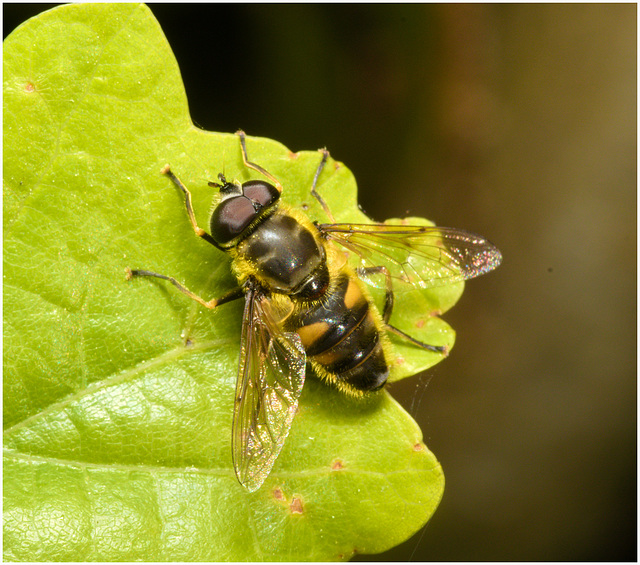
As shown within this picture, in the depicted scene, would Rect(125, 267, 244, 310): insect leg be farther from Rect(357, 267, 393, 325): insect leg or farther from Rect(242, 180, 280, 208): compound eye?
Rect(357, 267, 393, 325): insect leg

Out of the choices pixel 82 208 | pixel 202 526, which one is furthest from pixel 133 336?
pixel 202 526

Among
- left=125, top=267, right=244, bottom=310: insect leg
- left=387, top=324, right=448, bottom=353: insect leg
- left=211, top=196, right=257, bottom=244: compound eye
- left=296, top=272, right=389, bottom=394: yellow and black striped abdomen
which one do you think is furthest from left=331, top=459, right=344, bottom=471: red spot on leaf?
left=211, top=196, right=257, bottom=244: compound eye

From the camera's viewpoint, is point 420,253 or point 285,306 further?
point 420,253

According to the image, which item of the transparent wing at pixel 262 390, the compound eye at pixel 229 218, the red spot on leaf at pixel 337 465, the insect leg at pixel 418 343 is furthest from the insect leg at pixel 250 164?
the red spot on leaf at pixel 337 465

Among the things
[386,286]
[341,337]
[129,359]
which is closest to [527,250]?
[386,286]

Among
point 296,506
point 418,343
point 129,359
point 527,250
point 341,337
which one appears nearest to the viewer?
point 129,359

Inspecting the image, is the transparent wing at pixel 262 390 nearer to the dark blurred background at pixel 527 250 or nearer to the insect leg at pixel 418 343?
the insect leg at pixel 418 343

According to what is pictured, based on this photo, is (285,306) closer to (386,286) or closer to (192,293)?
(192,293)
